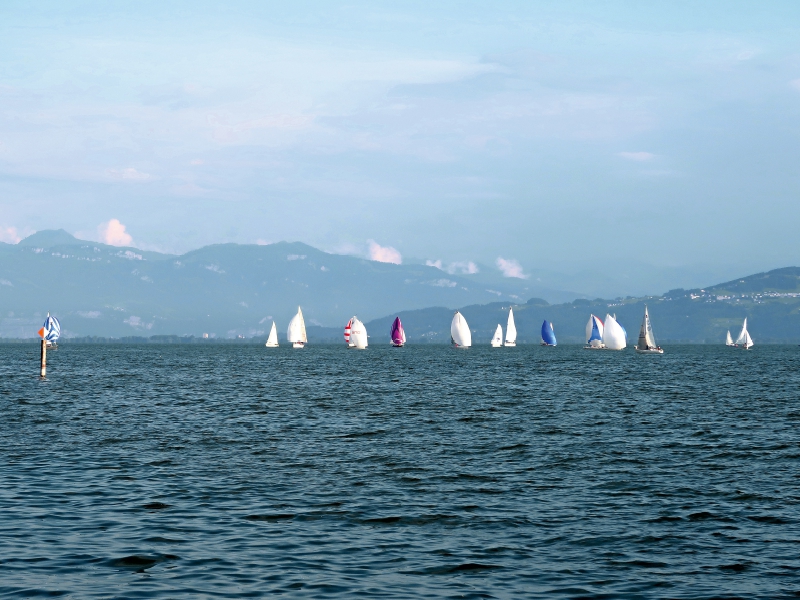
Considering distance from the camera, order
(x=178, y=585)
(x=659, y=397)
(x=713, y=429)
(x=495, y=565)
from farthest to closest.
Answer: (x=659, y=397) → (x=713, y=429) → (x=495, y=565) → (x=178, y=585)

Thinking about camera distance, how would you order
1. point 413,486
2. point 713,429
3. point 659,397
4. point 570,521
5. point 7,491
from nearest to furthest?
point 570,521 → point 7,491 → point 413,486 → point 713,429 → point 659,397

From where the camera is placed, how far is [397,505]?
103 feet

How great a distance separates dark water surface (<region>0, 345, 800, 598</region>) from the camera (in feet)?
74.0

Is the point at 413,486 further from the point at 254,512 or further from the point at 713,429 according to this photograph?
the point at 713,429

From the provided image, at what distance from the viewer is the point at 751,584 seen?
2228cm

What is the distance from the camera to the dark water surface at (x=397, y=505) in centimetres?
2256

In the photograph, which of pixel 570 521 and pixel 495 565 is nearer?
pixel 495 565

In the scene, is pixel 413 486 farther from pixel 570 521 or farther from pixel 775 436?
pixel 775 436

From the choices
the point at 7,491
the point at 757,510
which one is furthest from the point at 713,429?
the point at 7,491

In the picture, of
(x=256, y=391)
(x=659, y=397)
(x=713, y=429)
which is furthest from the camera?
(x=256, y=391)

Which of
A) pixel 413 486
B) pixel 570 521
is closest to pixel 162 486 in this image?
pixel 413 486

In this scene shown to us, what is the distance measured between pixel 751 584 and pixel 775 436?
108 ft

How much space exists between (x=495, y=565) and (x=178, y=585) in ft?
25.9

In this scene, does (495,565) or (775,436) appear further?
(775,436)
